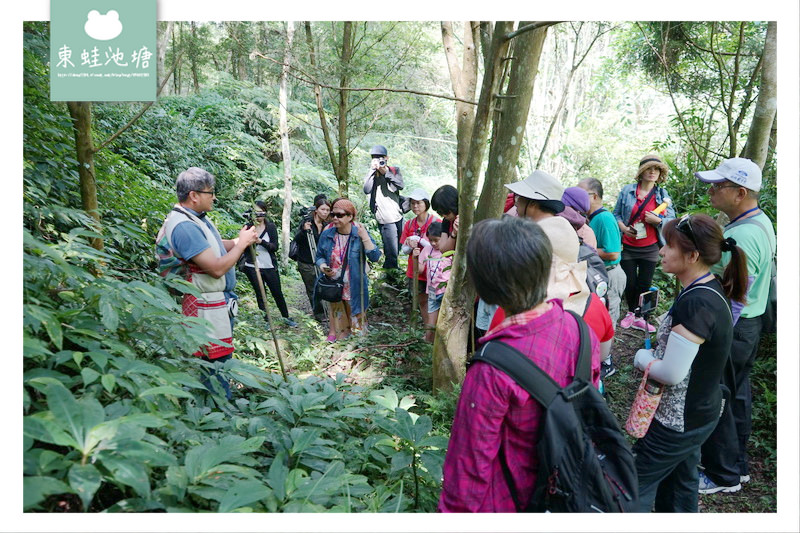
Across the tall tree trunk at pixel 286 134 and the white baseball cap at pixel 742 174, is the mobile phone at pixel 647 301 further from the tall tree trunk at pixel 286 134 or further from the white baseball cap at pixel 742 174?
the tall tree trunk at pixel 286 134

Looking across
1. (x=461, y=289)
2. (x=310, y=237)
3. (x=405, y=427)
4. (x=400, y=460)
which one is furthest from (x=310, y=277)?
(x=400, y=460)

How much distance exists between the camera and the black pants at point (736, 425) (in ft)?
10.5

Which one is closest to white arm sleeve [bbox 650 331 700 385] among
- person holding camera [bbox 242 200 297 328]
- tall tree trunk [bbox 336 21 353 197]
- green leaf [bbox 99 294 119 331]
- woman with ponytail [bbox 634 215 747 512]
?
woman with ponytail [bbox 634 215 747 512]

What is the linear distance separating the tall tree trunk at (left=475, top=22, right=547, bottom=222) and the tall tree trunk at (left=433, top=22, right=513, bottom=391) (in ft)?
0.36

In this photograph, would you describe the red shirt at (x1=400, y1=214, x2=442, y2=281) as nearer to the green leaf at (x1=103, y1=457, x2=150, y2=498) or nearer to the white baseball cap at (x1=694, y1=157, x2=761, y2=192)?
the white baseball cap at (x1=694, y1=157, x2=761, y2=192)

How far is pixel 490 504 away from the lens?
1588mm

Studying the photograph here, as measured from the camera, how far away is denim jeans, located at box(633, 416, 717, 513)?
2475 millimetres

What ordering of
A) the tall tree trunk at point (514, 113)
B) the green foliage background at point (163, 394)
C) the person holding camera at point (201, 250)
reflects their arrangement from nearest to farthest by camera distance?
the green foliage background at point (163, 394) < the person holding camera at point (201, 250) < the tall tree trunk at point (514, 113)

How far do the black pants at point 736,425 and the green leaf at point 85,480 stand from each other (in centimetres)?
315

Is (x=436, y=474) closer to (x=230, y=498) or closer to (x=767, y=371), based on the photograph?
(x=230, y=498)

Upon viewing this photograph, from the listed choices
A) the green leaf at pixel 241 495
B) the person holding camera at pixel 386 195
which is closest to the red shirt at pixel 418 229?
the person holding camera at pixel 386 195

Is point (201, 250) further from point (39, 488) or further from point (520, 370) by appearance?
point (520, 370)

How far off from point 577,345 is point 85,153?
311 cm
